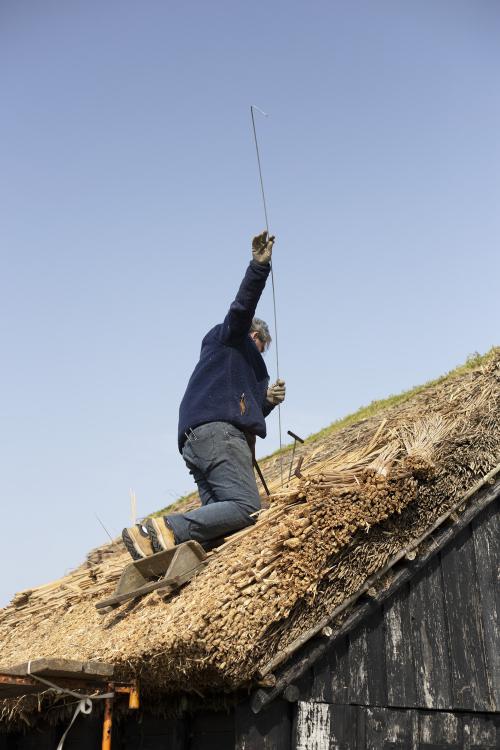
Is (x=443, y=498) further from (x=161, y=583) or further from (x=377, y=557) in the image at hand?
(x=161, y=583)

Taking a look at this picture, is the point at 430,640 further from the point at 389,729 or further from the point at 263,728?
the point at 263,728

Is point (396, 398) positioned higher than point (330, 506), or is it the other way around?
point (396, 398)

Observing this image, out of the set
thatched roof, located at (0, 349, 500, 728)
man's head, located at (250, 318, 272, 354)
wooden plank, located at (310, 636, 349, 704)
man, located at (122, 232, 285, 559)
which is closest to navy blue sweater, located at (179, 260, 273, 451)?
man, located at (122, 232, 285, 559)

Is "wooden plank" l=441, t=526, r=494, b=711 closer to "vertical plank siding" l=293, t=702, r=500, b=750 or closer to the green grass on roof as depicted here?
"vertical plank siding" l=293, t=702, r=500, b=750

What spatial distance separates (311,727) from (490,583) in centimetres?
152

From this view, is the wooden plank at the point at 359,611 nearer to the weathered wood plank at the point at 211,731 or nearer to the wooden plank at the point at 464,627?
the wooden plank at the point at 464,627

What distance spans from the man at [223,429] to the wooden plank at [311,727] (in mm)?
1248

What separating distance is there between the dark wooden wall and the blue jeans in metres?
1.05

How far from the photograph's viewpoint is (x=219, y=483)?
18.0ft

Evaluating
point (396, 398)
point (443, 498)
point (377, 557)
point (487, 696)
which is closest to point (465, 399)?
point (443, 498)

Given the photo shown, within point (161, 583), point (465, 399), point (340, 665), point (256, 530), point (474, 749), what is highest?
point (465, 399)

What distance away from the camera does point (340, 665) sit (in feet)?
15.1

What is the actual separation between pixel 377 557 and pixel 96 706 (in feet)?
6.47

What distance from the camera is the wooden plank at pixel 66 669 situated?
3787 mm
